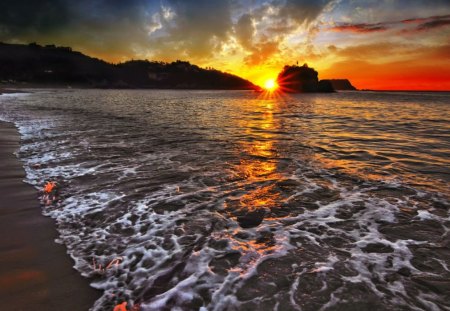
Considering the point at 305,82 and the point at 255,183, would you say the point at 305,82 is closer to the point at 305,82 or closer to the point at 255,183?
the point at 305,82

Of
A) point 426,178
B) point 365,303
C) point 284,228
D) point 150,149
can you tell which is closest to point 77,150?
point 150,149

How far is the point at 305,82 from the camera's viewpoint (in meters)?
175

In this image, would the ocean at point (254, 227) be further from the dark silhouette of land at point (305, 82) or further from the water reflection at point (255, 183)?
the dark silhouette of land at point (305, 82)

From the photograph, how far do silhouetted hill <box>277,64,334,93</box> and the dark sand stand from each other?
182835 mm

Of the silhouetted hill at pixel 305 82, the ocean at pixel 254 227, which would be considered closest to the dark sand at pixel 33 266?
the ocean at pixel 254 227

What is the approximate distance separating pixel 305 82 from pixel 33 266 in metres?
185

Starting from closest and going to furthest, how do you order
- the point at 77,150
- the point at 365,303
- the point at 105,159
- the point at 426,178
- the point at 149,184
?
the point at 365,303
the point at 149,184
the point at 426,178
the point at 105,159
the point at 77,150

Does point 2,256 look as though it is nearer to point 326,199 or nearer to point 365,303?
point 365,303

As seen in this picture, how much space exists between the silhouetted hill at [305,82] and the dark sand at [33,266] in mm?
182835

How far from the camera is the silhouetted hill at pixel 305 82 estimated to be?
175 m

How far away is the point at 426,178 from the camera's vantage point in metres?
9.09

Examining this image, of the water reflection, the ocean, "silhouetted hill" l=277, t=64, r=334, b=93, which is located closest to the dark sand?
the ocean

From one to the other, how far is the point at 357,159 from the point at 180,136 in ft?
32.9

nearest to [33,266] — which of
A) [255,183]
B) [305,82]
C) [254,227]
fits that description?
[254,227]
